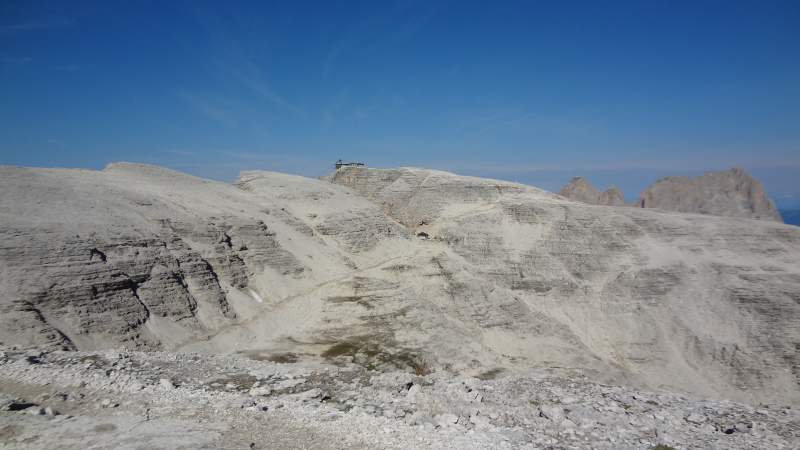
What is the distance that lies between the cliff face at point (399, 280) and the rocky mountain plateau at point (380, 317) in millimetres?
146

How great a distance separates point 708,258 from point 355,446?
36.9 m

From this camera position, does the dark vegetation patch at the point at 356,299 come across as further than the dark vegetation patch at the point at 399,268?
No

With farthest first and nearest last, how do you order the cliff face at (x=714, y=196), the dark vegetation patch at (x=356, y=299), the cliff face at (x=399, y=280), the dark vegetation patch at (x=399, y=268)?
the cliff face at (x=714, y=196) → the dark vegetation patch at (x=399, y=268) → the dark vegetation patch at (x=356, y=299) → the cliff face at (x=399, y=280)

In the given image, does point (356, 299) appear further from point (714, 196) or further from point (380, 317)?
point (714, 196)

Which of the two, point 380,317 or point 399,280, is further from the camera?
point 399,280

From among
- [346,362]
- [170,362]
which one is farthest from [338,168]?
[170,362]

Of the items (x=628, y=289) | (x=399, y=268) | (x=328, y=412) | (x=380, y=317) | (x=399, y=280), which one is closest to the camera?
(x=328, y=412)

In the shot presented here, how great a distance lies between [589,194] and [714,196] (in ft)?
105

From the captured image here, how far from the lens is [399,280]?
3195 cm

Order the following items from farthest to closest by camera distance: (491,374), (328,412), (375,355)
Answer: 1. (491,374)
2. (375,355)
3. (328,412)

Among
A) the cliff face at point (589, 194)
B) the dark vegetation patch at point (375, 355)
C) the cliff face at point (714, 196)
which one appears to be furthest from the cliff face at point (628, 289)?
the cliff face at point (714, 196)

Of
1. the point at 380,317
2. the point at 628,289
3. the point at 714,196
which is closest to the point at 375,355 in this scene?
the point at 380,317

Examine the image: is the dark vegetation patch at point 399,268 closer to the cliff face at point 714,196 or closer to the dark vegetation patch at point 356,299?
the dark vegetation patch at point 356,299

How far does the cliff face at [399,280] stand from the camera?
22.2 meters
